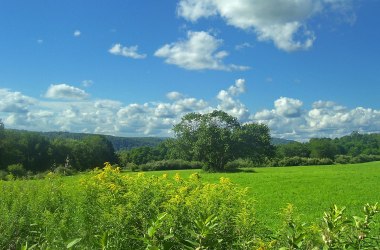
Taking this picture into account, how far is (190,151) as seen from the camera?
62.3 m

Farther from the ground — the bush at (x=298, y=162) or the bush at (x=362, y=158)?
the bush at (x=362, y=158)

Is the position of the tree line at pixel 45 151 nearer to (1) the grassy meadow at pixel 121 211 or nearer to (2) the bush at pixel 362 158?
(2) the bush at pixel 362 158

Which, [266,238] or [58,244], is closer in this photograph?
[58,244]

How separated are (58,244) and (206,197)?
171cm

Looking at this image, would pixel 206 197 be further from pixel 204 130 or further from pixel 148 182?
pixel 204 130

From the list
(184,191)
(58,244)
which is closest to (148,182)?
(184,191)

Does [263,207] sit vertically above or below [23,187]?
below

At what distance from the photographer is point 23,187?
6555 mm

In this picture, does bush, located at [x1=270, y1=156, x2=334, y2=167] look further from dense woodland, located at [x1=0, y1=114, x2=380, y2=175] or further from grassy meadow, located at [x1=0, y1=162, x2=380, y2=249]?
grassy meadow, located at [x1=0, y1=162, x2=380, y2=249]

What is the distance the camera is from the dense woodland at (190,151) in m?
61.7

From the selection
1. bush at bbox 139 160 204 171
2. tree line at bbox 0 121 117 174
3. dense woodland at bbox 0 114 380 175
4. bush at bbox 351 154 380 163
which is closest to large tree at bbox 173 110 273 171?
dense woodland at bbox 0 114 380 175

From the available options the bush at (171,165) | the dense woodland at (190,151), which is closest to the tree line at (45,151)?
the dense woodland at (190,151)

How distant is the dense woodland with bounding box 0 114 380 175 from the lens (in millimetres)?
61656

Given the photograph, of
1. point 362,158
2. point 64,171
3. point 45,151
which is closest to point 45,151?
point 45,151
